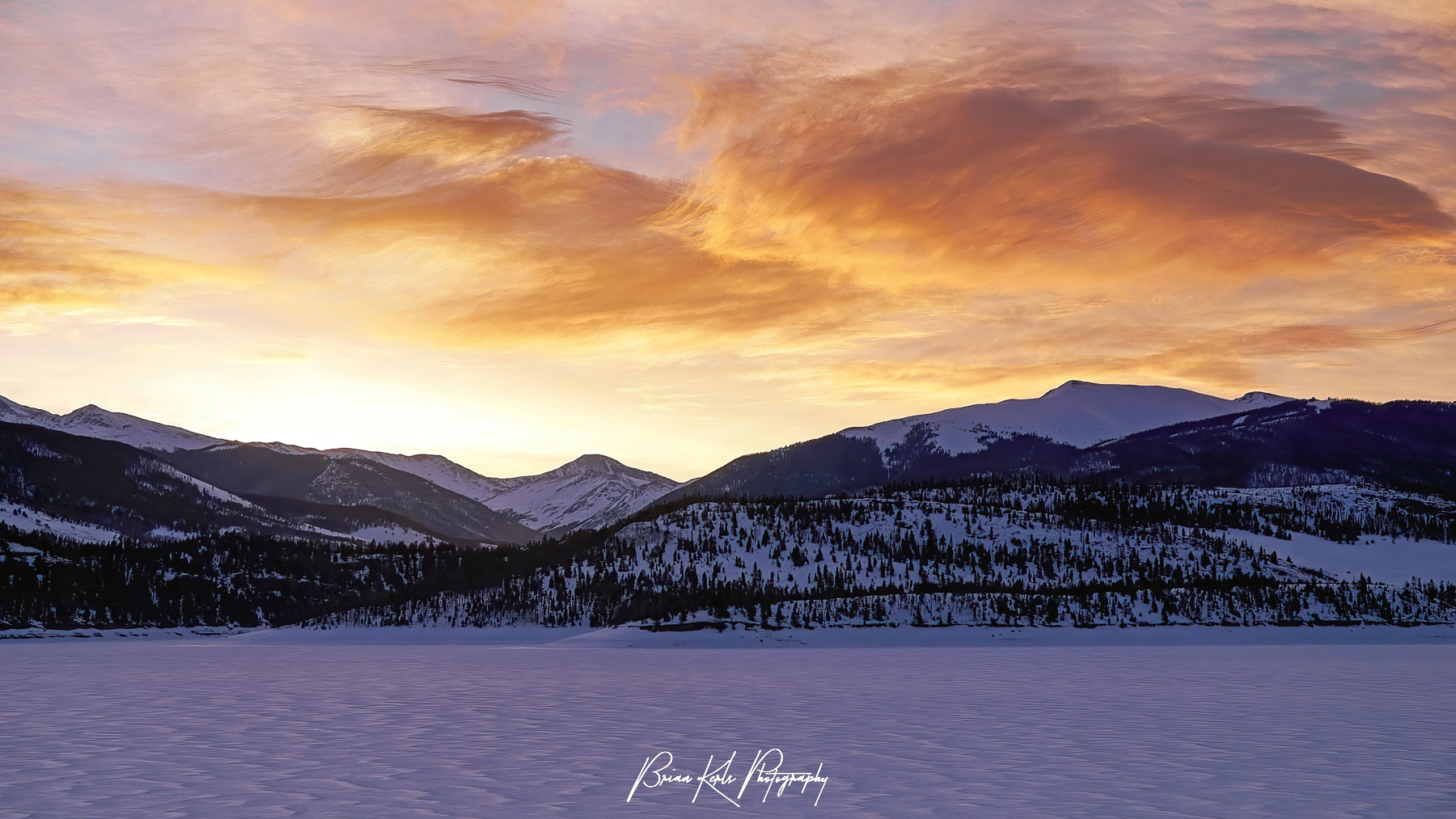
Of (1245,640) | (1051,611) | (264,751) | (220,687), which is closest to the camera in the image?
(264,751)

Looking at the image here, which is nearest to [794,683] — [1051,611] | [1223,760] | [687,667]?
[687,667]

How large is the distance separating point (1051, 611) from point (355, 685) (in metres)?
→ 127

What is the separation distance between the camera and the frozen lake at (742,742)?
24.7 meters

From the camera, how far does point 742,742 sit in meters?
35.5

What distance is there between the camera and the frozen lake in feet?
81.0

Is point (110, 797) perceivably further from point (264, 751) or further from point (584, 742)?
point (584, 742)

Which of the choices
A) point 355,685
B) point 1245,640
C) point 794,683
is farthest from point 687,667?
point 1245,640

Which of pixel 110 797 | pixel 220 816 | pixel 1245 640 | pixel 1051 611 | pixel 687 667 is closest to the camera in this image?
pixel 220 816

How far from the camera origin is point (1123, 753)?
32656mm

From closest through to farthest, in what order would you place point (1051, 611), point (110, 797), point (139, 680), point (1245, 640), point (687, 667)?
point (110, 797)
point (139, 680)
point (687, 667)
point (1245, 640)
point (1051, 611)

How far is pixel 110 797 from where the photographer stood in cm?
2505

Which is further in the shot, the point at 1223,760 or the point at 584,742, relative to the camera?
the point at 584,742

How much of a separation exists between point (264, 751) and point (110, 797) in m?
8.54

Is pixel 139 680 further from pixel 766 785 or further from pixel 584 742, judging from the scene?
pixel 766 785
